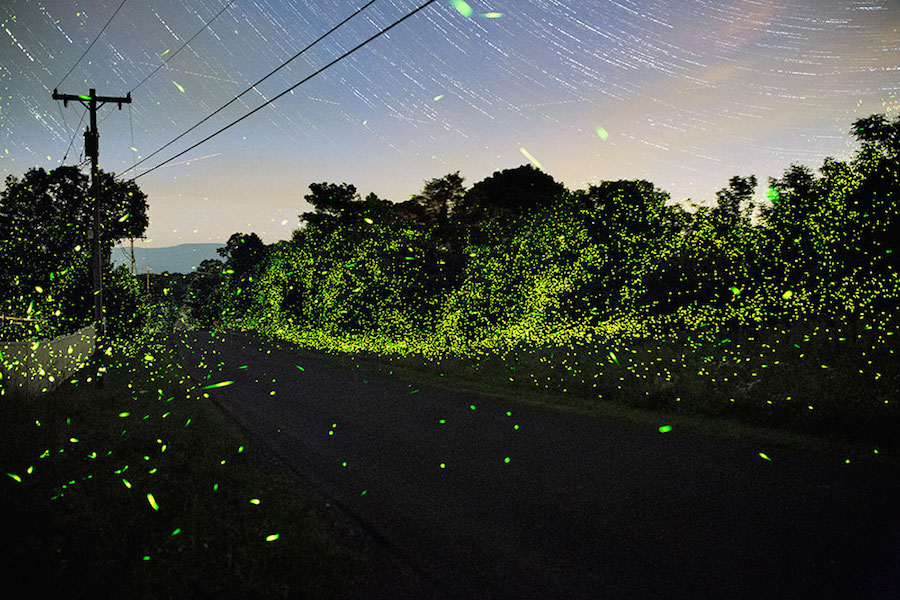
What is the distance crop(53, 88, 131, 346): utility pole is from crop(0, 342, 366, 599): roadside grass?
18.1 ft

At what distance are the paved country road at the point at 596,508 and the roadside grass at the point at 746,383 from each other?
4.51 ft

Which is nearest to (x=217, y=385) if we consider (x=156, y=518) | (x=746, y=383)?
(x=156, y=518)

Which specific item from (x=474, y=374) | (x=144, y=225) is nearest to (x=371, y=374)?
(x=474, y=374)

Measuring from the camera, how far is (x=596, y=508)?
516 centimetres

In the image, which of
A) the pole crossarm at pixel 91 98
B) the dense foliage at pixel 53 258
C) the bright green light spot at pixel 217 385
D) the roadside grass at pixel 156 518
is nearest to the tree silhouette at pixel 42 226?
the dense foliage at pixel 53 258

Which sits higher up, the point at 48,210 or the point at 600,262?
the point at 48,210

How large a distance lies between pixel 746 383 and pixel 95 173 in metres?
18.5

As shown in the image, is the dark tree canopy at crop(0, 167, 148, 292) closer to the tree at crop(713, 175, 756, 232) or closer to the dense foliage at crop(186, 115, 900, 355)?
the dense foliage at crop(186, 115, 900, 355)

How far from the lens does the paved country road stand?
380cm

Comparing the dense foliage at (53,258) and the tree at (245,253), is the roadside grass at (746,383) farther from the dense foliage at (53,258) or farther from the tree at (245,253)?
the tree at (245,253)

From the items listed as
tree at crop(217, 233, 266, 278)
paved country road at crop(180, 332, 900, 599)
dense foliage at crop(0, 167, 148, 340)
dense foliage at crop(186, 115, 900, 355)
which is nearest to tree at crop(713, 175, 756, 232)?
dense foliage at crop(186, 115, 900, 355)

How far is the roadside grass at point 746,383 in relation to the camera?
7.80 metres

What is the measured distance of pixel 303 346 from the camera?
103 feet

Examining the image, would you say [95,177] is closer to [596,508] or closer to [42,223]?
[596,508]
